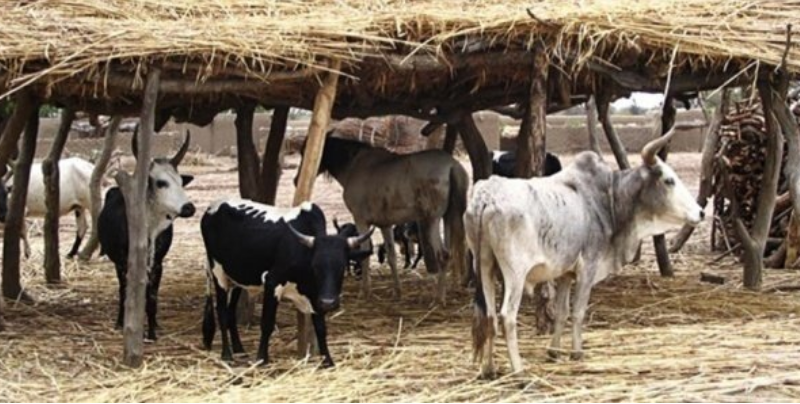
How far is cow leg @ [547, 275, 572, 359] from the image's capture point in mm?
9141

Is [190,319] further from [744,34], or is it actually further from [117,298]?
[744,34]

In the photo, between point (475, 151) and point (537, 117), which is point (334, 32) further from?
point (475, 151)

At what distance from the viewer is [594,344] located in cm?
983

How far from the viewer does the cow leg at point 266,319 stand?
9117mm

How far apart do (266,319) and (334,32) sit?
206 centimetres

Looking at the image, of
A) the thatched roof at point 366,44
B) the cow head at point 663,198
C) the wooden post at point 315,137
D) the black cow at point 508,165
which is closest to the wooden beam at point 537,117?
the thatched roof at point 366,44

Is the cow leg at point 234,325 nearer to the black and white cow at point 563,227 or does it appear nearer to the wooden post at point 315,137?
the wooden post at point 315,137

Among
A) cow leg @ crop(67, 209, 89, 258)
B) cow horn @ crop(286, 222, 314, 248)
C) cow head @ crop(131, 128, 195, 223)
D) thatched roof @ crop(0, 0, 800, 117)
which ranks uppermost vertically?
thatched roof @ crop(0, 0, 800, 117)

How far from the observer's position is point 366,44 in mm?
9680

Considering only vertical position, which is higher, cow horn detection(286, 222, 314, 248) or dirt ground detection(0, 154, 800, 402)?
cow horn detection(286, 222, 314, 248)

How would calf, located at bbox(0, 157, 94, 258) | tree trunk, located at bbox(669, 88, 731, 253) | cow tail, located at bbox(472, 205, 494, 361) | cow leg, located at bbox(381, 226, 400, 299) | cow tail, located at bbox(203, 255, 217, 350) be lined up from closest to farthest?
cow tail, located at bbox(472, 205, 494, 361) < cow tail, located at bbox(203, 255, 217, 350) < cow leg, located at bbox(381, 226, 400, 299) < tree trunk, located at bbox(669, 88, 731, 253) < calf, located at bbox(0, 157, 94, 258)

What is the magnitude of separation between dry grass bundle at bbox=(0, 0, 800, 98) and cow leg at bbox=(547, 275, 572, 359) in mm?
1734

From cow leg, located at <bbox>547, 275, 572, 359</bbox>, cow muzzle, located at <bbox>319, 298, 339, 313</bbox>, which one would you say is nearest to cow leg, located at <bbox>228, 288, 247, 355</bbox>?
cow muzzle, located at <bbox>319, 298, 339, 313</bbox>

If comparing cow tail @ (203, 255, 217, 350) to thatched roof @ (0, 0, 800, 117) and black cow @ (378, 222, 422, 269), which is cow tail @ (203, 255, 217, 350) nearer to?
thatched roof @ (0, 0, 800, 117)
